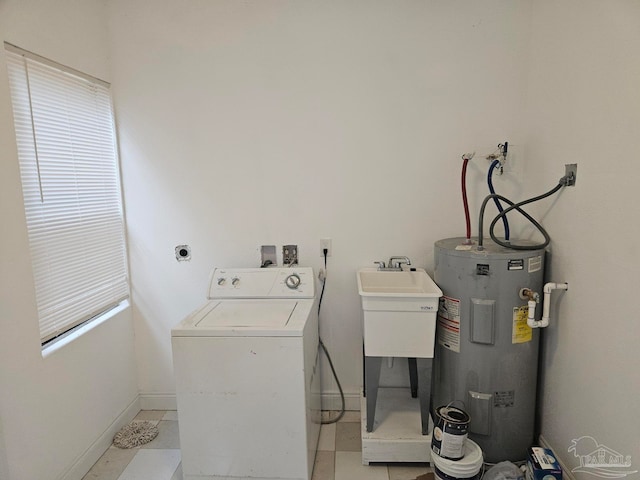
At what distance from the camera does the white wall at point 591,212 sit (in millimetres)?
1285

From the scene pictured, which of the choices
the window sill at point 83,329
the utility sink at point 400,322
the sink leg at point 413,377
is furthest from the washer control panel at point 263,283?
the sink leg at point 413,377

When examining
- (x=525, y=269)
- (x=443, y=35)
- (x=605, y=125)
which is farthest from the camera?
(x=443, y=35)

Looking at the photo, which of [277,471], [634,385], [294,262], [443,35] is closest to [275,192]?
[294,262]

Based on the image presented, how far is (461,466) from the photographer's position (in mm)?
1558

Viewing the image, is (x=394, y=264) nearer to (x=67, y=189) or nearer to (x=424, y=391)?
(x=424, y=391)

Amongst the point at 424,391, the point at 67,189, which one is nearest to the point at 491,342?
the point at 424,391

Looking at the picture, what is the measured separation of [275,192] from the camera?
2.22 m

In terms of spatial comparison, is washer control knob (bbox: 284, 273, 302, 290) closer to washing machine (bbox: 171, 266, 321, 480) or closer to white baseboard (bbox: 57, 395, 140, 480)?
washing machine (bbox: 171, 266, 321, 480)

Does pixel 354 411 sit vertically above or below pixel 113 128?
below

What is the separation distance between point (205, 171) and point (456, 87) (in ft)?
5.10

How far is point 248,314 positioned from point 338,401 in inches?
38.4

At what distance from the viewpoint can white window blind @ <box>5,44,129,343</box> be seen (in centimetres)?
162

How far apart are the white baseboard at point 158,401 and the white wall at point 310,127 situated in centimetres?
60

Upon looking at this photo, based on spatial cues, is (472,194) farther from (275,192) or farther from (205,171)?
(205,171)
